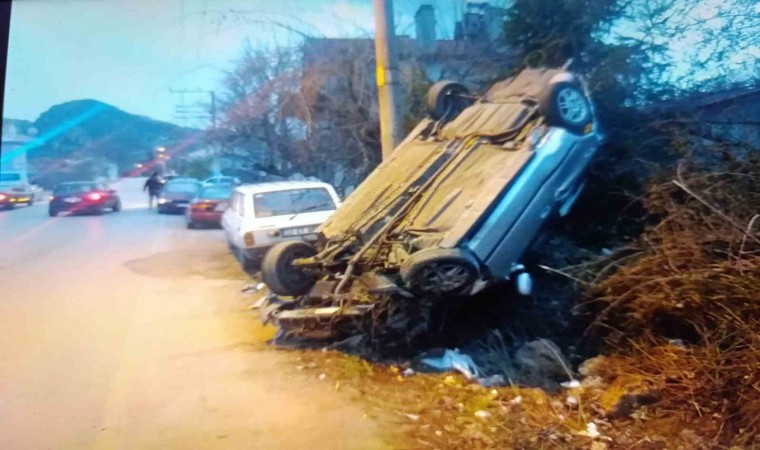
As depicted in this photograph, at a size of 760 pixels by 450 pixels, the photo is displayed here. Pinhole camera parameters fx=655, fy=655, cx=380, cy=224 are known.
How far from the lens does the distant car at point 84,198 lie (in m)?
4.25

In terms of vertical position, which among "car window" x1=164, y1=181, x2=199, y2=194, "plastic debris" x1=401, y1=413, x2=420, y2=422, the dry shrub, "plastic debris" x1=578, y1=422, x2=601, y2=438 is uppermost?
"car window" x1=164, y1=181, x2=199, y2=194

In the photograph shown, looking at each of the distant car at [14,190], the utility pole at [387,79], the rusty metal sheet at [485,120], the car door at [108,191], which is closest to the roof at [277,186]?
the utility pole at [387,79]

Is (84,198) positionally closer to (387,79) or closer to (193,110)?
(193,110)

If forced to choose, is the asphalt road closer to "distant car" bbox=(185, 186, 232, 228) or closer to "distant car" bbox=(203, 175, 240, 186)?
"distant car" bbox=(185, 186, 232, 228)

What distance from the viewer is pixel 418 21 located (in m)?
4.98

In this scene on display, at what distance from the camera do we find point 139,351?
158 inches

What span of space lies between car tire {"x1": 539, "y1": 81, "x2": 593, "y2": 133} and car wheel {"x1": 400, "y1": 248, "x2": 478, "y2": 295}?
1198mm

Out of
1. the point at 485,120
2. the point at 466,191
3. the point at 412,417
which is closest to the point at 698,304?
the point at 466,191

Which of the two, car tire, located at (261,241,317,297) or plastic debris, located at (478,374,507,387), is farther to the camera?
car tire, located at (261,241,317,297)

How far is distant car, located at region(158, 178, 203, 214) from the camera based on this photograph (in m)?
4.34

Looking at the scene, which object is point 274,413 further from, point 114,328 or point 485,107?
point 485,107

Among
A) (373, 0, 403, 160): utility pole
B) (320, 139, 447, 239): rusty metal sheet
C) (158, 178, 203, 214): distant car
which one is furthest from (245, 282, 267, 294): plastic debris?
(373, 0, 403, 160): utility pole

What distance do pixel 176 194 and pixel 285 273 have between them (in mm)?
931

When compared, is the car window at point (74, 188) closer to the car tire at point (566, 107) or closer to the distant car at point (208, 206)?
the distant car at point (208, 206)
